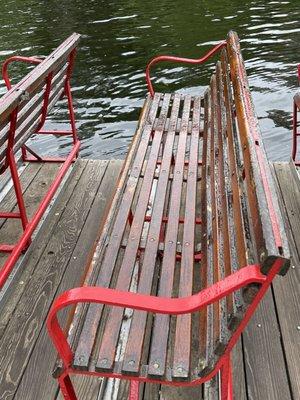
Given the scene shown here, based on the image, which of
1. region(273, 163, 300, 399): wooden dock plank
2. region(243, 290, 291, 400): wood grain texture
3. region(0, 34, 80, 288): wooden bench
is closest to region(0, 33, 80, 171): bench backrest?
region(0, 34, 80, 288): wooden bench

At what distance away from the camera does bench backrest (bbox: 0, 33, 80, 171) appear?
2.98 metres

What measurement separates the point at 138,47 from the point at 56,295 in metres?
10.5

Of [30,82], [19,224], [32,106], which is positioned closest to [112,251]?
[30,82]

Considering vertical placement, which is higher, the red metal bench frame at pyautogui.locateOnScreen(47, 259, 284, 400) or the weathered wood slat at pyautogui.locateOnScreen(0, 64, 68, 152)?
the red metal bench frame at pyautogui.locateOnScreen(47, 259, 284, 400)

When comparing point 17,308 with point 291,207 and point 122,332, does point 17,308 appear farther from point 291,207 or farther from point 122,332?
point 291,207

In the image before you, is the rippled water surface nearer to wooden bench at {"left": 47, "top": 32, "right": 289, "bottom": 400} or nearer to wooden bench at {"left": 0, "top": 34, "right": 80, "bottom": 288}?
wooden bench at {"left": 0, "top": 34, "right": 80, "bottom": 288}

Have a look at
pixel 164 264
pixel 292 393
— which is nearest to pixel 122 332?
pixel 164 264

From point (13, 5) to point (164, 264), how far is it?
19.7 m

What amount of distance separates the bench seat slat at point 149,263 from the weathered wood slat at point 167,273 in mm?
53

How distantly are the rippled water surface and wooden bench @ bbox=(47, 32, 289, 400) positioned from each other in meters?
4.56

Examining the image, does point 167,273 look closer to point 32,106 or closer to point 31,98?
point 31,98

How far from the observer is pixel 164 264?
8.74 feet

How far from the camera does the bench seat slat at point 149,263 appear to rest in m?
2.08

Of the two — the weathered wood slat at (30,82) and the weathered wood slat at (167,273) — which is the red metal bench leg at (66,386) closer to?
the weathered wood slat at (167,273)
